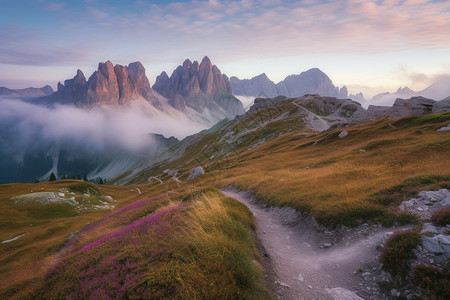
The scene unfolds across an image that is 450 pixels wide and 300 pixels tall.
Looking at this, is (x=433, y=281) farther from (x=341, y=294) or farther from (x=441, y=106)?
(x=441, y=106)

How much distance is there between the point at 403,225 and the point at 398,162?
16857mm

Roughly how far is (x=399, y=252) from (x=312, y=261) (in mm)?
4643

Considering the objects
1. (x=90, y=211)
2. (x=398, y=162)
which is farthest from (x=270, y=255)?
(x=90, y=211)

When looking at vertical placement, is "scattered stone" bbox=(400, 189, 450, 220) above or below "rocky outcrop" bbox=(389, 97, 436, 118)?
below

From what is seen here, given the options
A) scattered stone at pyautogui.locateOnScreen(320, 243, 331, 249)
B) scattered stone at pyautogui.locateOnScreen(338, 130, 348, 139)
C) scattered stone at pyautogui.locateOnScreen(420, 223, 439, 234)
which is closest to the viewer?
scattered stone at pyautogui.locateOnScreen(420, 223, 439, 234)

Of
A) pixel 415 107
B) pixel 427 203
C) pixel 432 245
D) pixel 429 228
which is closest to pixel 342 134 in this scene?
pixel 415 107

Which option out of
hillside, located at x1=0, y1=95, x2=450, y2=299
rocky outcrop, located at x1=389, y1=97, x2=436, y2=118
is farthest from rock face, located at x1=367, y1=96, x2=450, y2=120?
hillside, located at x1=0, y1=95, x2=450, y2=299

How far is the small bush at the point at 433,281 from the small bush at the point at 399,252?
58 centimetres

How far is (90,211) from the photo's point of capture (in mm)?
52062

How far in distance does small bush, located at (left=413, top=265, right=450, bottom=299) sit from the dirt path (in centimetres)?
196

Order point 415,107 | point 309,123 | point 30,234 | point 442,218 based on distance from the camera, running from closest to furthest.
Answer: point 442,218 → point 30,234 → point 415,107 → point 309,123

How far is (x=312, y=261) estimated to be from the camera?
41.6 feet

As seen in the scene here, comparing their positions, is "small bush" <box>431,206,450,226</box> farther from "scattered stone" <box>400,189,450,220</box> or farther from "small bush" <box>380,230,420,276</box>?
"small bush" <box>380,230,420,276</box>

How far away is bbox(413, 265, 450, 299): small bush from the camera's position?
738cm
